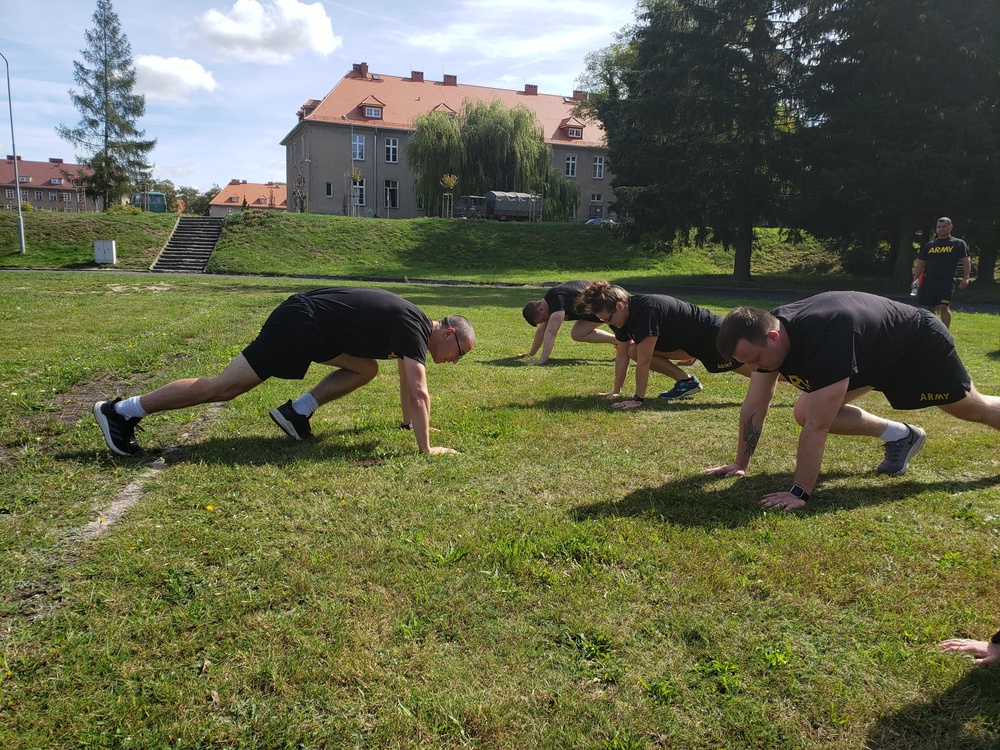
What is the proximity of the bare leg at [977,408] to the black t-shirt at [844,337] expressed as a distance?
66 cm

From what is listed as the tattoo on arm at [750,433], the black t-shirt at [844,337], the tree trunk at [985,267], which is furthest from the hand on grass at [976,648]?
the tree trunk at [985,267]

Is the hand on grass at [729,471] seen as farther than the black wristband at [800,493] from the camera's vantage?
Yes

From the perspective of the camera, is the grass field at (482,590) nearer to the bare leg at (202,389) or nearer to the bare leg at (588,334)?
the bare leg at (202,389)

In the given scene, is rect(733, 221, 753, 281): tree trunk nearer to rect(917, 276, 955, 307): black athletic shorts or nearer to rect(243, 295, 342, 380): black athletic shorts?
rect(917, 276, 955, 307): black athletic shorts

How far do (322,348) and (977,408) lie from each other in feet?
15.5

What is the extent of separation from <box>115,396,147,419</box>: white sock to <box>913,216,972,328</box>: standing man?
13.1 metres

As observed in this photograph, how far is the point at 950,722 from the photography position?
2.44 m

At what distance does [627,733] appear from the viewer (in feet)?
7.77

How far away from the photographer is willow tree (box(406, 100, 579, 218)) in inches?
1934

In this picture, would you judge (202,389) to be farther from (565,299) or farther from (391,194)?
(391,194)

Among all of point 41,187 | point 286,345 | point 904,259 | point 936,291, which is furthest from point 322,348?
point 41,187

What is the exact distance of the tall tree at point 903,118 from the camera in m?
25.0

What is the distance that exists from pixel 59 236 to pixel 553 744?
41878 millimetres

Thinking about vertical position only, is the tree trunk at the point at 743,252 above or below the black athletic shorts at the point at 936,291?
above
